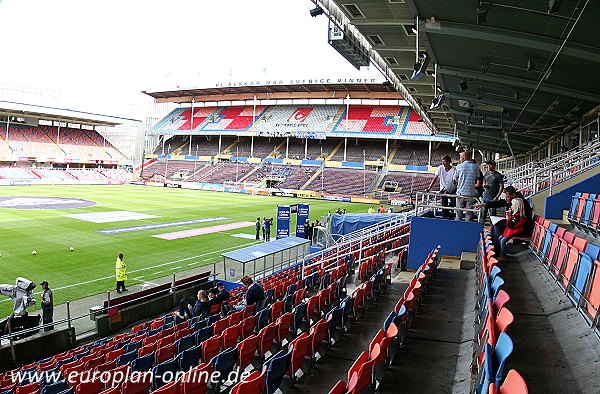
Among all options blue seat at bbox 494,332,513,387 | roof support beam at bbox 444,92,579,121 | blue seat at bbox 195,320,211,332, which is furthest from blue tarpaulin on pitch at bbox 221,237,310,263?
blue seat at bbox 494,332,513,387

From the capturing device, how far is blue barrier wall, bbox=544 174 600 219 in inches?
414

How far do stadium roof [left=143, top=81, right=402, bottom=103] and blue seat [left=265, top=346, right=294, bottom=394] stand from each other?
53515mm

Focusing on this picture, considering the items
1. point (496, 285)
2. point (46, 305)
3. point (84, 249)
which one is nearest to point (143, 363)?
point (496, 285)

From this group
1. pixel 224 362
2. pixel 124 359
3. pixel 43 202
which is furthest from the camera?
pixel 43 202

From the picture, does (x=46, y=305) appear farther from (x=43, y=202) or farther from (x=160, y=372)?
(x=43, y=202)

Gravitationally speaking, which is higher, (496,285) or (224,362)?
(496,285)

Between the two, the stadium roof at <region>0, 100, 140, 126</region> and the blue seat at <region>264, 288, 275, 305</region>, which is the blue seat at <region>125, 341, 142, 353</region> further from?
the stadium roof at <region>0, 100, 140, 126</region>

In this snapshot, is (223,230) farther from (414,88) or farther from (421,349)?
(421,349)

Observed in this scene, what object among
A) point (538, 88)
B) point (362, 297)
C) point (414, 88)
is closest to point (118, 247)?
point (414, 88)

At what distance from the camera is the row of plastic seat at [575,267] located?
4.10 m

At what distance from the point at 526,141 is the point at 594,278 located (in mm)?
22334

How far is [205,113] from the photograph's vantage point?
74750mm

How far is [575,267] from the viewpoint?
479 centimetres

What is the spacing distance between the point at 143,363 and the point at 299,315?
2313 mm
